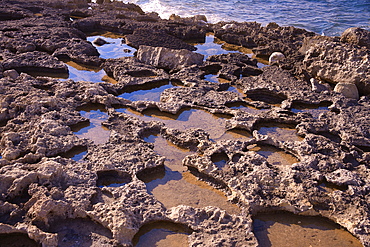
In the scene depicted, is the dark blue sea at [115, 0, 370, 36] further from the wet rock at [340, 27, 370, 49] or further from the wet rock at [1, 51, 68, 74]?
the wet rock at [1, 51, 68, 74]

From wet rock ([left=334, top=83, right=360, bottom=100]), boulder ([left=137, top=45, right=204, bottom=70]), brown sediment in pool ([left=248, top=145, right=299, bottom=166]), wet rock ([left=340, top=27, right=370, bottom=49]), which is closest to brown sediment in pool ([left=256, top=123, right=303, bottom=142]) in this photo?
brown sediment in pool ([left=248, top=145, right=299, bottom=166])

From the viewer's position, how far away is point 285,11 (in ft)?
47.9

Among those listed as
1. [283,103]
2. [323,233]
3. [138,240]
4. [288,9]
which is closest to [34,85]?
[138,240]

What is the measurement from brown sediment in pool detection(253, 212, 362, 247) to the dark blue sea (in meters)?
10.4

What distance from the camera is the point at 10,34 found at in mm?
7453

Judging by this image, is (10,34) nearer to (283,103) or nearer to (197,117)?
(197,117)

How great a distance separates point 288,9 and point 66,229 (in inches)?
582

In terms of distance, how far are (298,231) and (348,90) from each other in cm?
347

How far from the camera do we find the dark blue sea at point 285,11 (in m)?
12.8

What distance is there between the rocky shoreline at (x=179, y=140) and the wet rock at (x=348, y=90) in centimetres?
2

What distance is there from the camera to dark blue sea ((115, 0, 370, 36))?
1278 centimetres

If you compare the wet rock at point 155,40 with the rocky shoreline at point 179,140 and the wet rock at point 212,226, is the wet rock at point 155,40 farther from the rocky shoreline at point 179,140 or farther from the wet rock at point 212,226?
the wet rock at point 212,226

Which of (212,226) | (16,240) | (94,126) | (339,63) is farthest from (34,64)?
(339,63)

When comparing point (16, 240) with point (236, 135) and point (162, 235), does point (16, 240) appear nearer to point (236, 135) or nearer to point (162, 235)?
point (162, 235)
